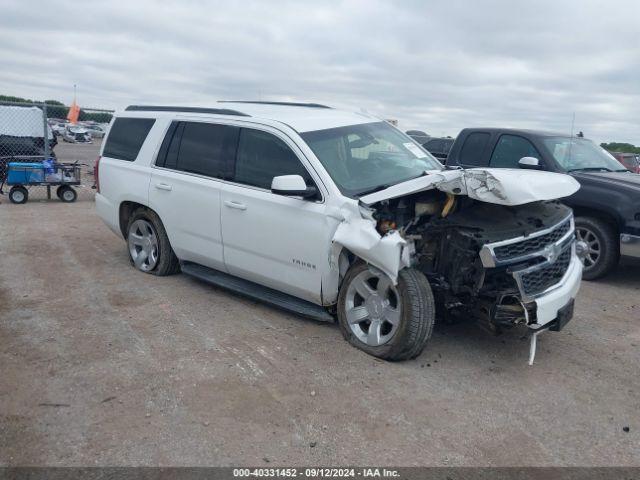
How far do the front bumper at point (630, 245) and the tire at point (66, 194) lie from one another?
1067cm

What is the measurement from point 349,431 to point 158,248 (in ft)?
12.1

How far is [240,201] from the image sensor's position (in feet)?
17.0

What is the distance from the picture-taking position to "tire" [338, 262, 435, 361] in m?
4.12

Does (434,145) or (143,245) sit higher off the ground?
(434,145)

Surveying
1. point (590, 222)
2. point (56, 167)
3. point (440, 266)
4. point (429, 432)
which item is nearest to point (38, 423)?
point (429, 432)

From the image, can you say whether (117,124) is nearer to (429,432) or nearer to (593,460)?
(429,432)

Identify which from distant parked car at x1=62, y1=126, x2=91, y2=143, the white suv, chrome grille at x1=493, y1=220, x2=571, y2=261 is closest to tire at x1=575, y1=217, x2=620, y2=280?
the white suv

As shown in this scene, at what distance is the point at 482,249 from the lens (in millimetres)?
4000

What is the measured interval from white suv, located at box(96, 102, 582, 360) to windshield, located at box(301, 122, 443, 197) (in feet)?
0.05

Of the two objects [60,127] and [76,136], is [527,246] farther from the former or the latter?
[60,127]

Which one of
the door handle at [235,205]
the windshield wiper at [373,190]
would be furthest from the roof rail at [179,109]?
the windshield wiper at [373,190]

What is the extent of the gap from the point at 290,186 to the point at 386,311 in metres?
1.22

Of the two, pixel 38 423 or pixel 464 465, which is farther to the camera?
pixel 38 423

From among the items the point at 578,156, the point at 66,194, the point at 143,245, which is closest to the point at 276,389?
the point at 143,245
